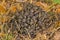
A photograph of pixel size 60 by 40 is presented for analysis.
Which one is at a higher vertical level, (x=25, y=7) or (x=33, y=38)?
(x=25, y=7)

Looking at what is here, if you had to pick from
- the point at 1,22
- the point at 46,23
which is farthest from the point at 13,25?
the point at 46,23

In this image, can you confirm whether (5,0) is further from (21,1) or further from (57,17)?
(57,17)

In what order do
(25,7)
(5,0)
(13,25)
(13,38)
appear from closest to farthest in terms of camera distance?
(13,38), (13,25), (25,7), (5,0)

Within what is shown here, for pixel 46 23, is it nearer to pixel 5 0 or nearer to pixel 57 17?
pixel 57 17

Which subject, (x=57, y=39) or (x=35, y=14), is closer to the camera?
(x=57, y=39)

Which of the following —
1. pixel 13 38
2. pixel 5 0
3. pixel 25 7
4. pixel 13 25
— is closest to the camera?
pixel 13 38

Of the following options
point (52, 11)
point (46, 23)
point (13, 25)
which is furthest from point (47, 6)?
point (13, 25)

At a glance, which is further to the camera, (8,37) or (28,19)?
(28,19)
